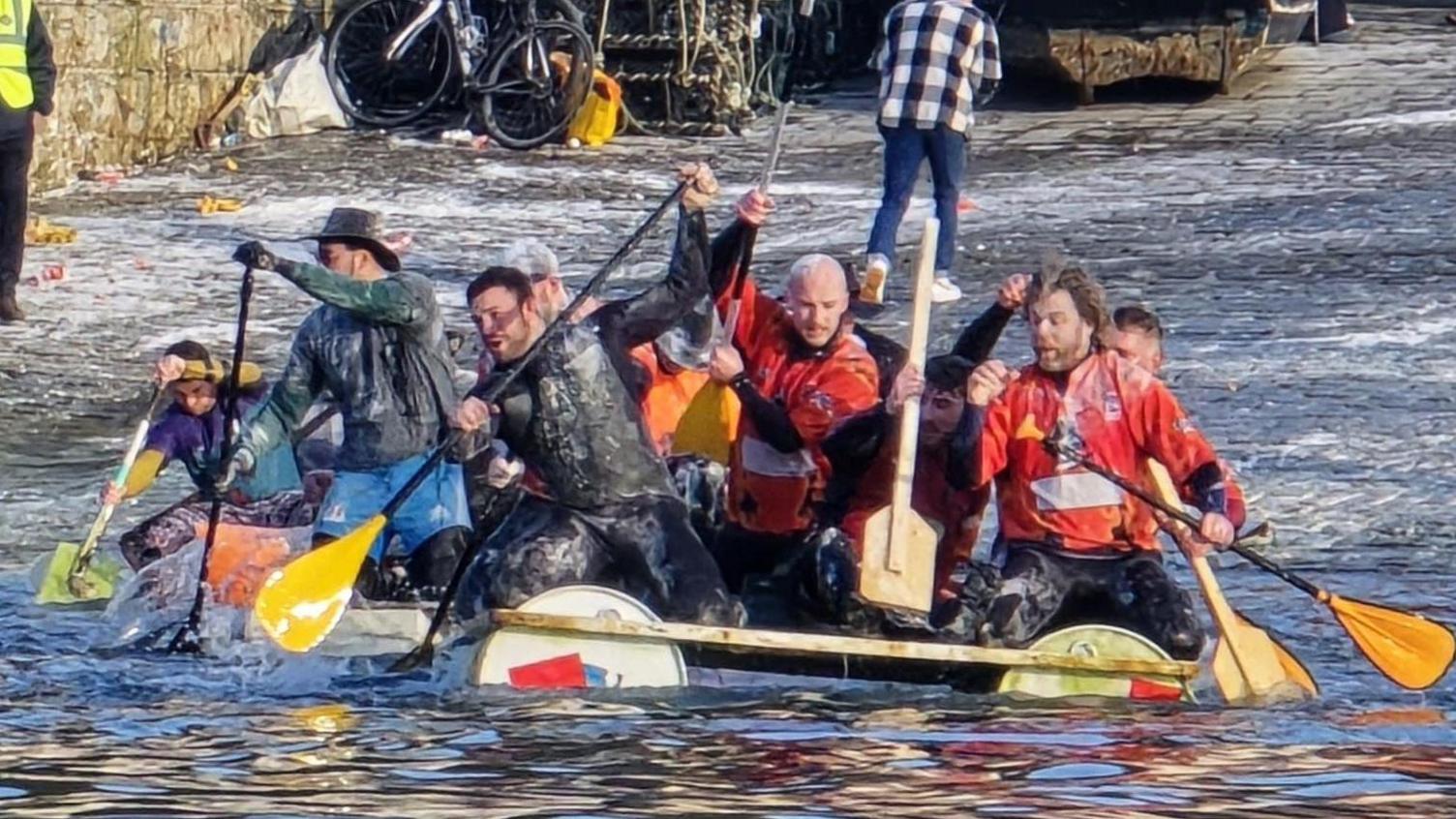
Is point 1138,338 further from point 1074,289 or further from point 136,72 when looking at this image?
point 136,72

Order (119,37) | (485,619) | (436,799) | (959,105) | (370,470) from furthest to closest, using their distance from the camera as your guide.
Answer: (119,37) < (959,105) < (370,470) < (485,619) < (436,799)

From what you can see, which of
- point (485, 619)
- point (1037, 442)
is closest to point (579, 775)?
point (485, 619)

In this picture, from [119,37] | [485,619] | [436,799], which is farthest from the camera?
[119,37]

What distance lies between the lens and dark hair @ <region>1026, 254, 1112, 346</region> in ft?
27.7

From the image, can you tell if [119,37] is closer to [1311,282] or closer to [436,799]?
[1311,282]

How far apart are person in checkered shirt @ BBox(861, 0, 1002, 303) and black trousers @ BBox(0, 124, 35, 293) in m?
4.24

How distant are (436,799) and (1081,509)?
2458 mm

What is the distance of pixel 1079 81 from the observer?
1927 centimetres

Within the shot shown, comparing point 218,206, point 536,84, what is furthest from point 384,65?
point 218,206

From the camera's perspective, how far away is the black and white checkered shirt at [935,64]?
14.0 meters

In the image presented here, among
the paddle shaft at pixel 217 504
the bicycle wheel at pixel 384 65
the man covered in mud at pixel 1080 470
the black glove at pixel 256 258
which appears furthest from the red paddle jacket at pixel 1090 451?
the bicycle wheel at pixel 384 65

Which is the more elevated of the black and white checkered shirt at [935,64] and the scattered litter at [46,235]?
the black and white checkered shirt at [935,64]

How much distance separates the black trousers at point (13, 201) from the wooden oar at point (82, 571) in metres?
4.65

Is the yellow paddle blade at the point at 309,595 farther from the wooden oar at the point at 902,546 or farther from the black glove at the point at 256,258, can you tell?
the wooden oar at the point at 902,546
